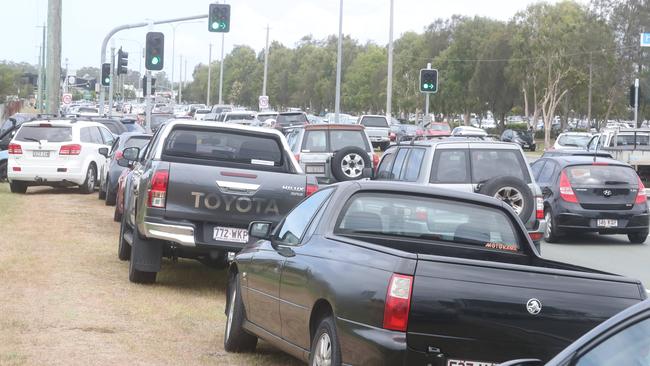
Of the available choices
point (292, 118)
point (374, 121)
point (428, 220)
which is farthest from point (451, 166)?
point (374, 121)

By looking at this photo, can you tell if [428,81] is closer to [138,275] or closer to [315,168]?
[315,168]

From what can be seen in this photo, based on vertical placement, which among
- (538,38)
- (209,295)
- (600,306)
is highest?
→ (538,38)

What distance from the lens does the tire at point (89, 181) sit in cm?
2819

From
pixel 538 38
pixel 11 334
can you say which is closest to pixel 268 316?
pixel 11 334

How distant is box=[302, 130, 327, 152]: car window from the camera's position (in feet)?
92.9

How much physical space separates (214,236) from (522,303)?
636 cm

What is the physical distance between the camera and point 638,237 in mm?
21844

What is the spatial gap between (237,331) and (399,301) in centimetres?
328

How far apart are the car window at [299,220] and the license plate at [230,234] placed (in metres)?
3.43

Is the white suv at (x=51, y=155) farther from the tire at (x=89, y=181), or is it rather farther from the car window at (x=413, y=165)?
the car window at (x=413, y=165)

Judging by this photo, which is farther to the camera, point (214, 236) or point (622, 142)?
point (622, 142)

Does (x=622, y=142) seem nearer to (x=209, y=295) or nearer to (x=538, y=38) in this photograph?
(x=209, y=295)

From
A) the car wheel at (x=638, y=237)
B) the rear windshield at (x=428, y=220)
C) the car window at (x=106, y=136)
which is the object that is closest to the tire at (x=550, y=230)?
the car wheel at (x=638, y=237)

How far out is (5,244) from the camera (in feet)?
53.9
